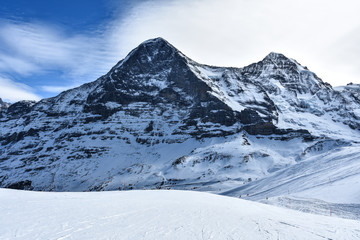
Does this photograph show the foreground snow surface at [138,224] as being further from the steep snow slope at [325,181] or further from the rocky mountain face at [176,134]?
the rocky mountain face at [176,134]

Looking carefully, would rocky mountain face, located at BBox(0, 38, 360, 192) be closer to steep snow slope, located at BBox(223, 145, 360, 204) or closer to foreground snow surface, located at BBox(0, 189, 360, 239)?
steep snow slope, located at BBox(223, 145, 360, 204)

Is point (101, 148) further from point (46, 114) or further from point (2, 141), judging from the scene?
point (2, 141)

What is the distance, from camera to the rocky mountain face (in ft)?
339

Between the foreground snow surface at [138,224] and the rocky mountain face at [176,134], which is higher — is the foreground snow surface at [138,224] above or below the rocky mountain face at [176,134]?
below

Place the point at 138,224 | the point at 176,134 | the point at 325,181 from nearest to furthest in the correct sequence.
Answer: the point at 138,224, the point at 325,181, the point at 176,134

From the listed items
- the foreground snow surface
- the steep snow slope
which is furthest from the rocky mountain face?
the foreground snow surface

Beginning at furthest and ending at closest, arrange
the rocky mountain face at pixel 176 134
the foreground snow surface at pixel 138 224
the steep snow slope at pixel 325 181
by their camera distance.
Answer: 1. the rocky mountain face at pixel 176 134
2. the steep snow slope at pixel 325 181
3. the foreground snow surface at pixel 138 224

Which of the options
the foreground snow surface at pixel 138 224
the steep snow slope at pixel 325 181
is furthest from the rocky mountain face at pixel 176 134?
the foreground snow surface at pixel 138 224

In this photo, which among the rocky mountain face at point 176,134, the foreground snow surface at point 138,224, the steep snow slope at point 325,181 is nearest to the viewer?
the foreground snow surface at point 138,224

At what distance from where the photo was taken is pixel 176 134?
150 m

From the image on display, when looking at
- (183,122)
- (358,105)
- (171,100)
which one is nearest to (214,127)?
(183,122)

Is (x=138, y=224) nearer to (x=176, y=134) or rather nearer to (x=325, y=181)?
(x=325, y=181)

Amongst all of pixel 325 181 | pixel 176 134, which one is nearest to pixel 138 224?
pixel 325 181

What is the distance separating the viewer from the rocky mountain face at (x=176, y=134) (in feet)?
339
